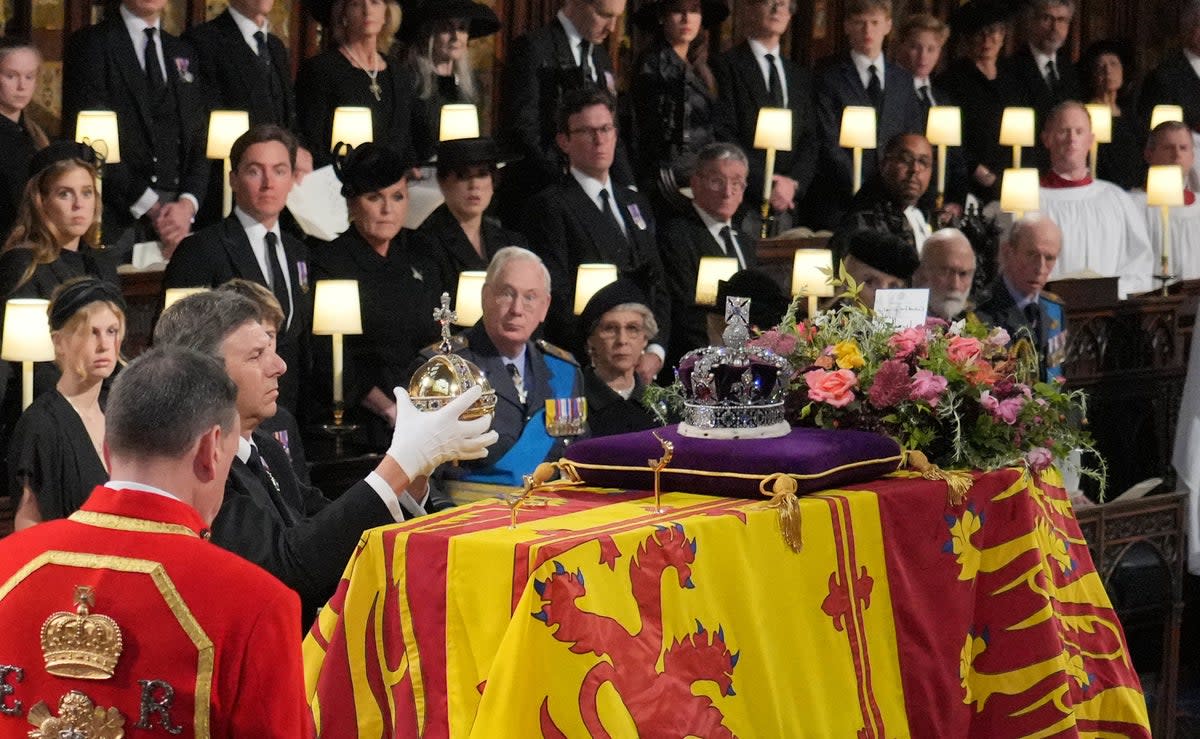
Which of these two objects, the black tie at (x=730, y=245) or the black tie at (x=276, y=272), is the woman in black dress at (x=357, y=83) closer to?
the black tie at (x=276, y=272)

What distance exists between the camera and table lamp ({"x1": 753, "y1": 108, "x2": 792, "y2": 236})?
8930 millimetres

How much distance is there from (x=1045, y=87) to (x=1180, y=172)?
1.44 metres

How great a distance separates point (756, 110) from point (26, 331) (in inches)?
177

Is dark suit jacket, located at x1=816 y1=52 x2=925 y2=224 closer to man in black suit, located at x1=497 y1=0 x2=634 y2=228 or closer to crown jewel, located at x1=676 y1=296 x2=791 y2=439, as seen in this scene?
man in black suit, located at x1=497 y1=0 x2=634 y2=228

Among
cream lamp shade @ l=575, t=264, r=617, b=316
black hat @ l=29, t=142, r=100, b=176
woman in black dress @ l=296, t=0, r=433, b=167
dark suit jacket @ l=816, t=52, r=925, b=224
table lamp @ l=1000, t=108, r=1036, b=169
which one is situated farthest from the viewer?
table lamp @ l=1000, t=108, r=1036, b=169

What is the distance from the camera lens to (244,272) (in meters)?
6.50

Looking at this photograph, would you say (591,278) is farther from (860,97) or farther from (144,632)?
(144,632)

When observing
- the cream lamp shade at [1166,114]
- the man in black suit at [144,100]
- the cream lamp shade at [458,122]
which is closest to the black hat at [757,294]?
the cream lamp shade at [458,122]

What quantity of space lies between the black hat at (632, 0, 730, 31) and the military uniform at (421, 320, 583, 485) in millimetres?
3948

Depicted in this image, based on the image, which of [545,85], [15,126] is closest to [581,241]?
[545,85]

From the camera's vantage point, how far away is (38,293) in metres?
6.09

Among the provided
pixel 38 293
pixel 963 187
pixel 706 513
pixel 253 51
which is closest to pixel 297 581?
pixel 706 513

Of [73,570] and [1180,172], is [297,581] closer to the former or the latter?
[73,570]

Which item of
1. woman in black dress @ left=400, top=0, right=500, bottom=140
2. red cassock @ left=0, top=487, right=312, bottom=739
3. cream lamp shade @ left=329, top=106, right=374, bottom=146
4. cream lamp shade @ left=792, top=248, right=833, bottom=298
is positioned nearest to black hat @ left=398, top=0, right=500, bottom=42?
woman in black dress @ left=400, top=0, right=500, bottom=140
